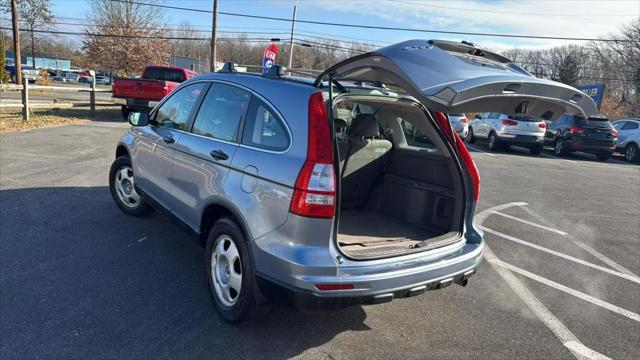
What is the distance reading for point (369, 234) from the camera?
3795 millimetres

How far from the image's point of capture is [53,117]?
1456 cm

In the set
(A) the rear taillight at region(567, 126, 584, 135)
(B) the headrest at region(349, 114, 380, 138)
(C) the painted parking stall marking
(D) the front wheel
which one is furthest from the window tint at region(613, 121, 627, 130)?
(B) the headrest at region(349, 114, 380, 138)

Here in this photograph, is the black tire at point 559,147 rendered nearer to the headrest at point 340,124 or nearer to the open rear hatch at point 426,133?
the open rear hatch at point 426,133

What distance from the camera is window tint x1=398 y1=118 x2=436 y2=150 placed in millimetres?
4241

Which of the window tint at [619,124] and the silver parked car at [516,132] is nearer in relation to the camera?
the silver parked car at [516,132]

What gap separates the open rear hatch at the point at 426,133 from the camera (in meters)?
2.64

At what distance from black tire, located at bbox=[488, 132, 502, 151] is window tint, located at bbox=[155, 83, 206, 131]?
1535 cm

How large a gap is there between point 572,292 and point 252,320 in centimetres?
316

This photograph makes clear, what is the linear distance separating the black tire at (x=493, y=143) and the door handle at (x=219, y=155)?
16.1 metres

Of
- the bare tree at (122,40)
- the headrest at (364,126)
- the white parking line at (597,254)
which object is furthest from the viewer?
the bare tree at (122,40)

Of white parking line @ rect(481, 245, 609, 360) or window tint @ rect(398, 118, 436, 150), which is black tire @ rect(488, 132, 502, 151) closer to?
white parking line @ rect(481, 245, 609, 360)

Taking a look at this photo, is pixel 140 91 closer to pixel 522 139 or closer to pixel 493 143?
pixel 493 143

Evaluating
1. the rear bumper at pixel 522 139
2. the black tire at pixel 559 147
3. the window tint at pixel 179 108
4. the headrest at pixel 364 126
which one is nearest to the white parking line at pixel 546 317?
the headrest at pixel 364 126

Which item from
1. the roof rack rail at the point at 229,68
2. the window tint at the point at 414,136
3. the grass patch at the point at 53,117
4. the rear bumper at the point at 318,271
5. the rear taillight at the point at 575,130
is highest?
the roof rack rail at the point at 229,68
